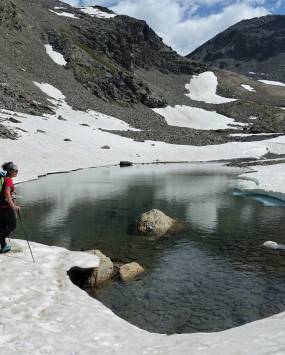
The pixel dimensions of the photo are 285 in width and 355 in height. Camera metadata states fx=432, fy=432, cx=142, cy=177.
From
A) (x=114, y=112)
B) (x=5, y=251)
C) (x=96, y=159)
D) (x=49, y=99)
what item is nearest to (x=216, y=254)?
(x=5, y=251)

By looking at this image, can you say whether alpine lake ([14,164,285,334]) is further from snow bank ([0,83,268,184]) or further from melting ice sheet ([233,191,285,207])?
snow bank ([0,83,268,184])

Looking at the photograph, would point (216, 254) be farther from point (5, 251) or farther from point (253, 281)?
point (5, 251)

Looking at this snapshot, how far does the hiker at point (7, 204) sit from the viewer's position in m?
16.0

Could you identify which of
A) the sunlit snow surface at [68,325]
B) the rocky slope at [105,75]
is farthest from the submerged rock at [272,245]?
the rocky slope at [105,75]

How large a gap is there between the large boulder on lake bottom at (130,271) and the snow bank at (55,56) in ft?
390

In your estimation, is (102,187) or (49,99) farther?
(49,99)

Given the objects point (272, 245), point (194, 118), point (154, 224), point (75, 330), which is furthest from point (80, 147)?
point (194, 118)

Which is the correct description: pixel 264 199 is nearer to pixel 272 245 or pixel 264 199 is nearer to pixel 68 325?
pixel 272 245

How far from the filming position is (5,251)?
16688 millimetres

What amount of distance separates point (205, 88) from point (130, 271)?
164745 mm

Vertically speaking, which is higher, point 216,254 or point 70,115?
point 70,115

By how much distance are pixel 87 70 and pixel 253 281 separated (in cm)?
12191

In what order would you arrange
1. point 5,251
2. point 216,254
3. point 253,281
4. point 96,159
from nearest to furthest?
point 5,251, point 253,281, point 216,254, point 96,159

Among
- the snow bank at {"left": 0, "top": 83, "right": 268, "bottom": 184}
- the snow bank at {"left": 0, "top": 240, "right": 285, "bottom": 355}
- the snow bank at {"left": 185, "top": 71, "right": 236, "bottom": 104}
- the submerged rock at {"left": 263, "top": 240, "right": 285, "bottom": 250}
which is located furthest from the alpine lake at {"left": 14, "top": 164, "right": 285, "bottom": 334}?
the snow bank at {"left": 185, "top": 71, "right": 236, "bottom": 104}
